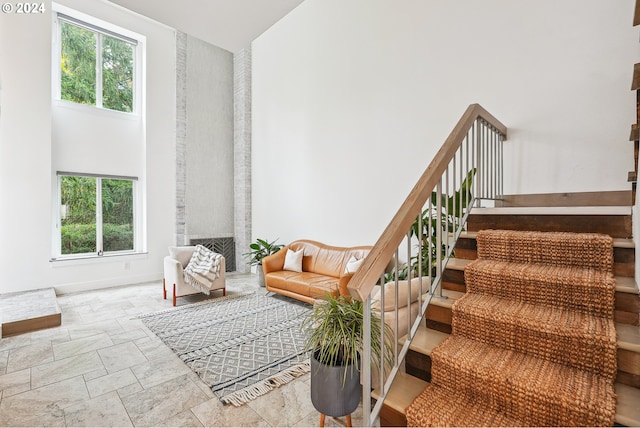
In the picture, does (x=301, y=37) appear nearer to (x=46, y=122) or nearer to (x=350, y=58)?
(x=350, y=58)

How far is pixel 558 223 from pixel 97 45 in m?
7.20

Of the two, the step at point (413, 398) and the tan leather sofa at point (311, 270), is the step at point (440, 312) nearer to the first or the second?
the step at point (413, 398)

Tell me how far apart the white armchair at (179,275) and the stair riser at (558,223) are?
3.71 meters

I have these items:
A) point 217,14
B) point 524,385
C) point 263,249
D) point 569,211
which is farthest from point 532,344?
point 263,249

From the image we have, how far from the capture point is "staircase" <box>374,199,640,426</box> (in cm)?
129

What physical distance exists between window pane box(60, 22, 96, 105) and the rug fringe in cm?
564

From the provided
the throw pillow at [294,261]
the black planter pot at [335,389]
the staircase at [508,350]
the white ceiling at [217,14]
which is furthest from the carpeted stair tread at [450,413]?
the throw pillow at [294,261]

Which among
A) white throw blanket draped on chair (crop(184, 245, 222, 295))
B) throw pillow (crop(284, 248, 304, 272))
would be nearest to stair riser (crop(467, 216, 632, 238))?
throw pillow (crop(284, 248, 304, 272))

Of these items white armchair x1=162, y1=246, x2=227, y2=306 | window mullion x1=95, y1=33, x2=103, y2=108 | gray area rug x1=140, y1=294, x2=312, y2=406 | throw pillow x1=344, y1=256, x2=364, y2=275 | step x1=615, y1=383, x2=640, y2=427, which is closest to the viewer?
step x1=615, y1=383, x2=640, y2=427

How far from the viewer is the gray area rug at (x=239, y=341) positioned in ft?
7.97

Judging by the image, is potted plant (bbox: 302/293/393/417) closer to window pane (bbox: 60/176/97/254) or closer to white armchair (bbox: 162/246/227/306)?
white armchair (bbox: 162/246/227/306)

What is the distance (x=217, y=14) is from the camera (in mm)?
1603

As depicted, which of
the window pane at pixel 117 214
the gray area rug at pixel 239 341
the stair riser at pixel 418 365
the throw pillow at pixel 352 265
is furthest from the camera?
the window pane at pixel 117 214

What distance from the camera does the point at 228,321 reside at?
373 centimetres
